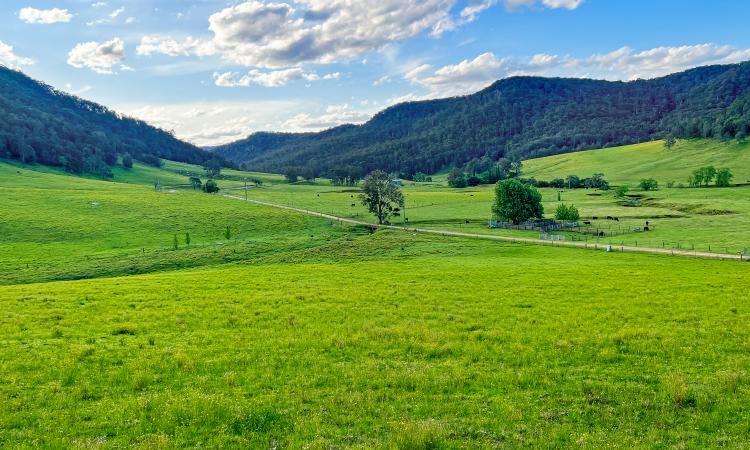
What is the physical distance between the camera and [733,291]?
33219 millimetres

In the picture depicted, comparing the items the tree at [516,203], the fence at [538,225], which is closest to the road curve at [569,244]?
the fence at [538,225]

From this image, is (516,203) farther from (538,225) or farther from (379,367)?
(379,367)

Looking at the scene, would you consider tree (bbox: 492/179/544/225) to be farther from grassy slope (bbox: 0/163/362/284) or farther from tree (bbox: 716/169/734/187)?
tree (bbox: 716/169/734/187)

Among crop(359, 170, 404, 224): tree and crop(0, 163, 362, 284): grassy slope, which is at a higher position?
crop(359, 170, 404, 224): tree

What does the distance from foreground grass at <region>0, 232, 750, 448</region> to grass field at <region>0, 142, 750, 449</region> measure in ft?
0.27

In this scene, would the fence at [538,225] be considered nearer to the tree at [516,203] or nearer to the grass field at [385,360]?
the tree at [516,203]

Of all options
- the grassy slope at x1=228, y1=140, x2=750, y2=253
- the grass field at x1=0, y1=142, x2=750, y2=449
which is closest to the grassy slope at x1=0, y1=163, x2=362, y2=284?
the grass field at x1=0, y1=142, x2=750, y2=449

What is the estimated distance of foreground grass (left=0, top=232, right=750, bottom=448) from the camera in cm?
1229

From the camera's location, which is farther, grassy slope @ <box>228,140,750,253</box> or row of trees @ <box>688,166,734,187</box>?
row of trees @ <box>688,166,734,187</box>

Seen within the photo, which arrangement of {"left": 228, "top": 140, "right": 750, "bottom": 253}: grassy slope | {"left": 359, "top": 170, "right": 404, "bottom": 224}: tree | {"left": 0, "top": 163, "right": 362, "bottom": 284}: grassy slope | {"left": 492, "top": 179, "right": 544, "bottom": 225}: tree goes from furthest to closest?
{"left": 359, "top": 170, "right": 404, "bottom": 224}: tree < {"left": 492, "top": 179, "right": 544, "bottom": 225}: tree < {"left": 228, "top": 140, "right": 750, "bottom": 253}: grassy slope < {"left": 0, "top": 163, "right": 362, "bottom": 284}: grassy slope

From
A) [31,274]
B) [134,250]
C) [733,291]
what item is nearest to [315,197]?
[134,250]

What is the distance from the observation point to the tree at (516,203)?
103 m

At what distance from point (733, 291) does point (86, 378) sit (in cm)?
4015

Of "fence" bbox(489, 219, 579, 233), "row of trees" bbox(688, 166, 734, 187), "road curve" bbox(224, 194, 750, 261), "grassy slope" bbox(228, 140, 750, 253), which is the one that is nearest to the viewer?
"road curve" bbox(224, 194, 750, 261)
